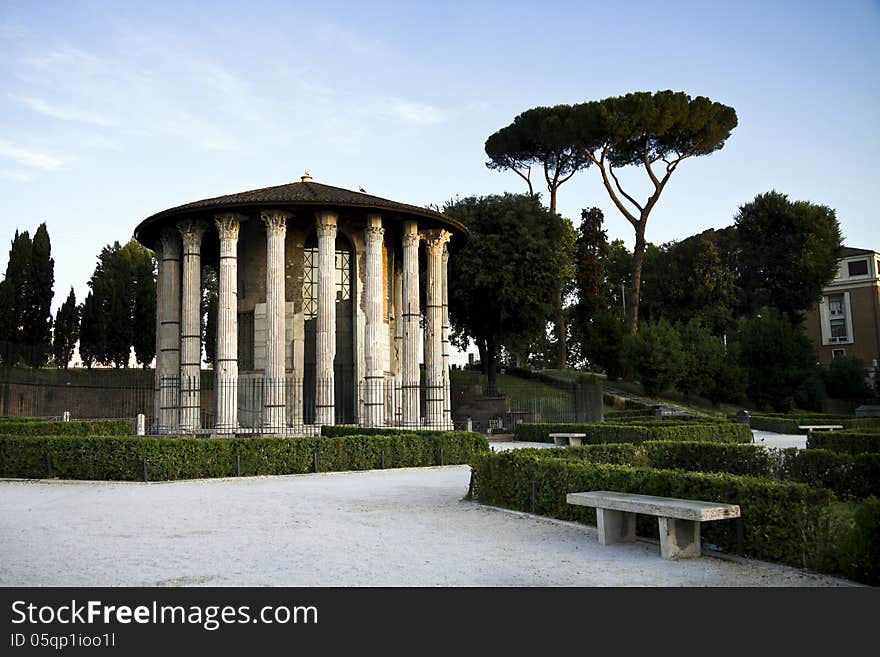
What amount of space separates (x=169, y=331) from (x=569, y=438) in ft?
48.6

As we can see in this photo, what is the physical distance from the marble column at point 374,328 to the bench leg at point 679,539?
1872 cm

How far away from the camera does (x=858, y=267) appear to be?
212 ft

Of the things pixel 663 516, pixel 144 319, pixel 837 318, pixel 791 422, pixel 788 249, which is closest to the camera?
pixel 663 516

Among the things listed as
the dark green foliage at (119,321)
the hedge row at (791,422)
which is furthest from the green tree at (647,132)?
the dark green foliage at (119,321)

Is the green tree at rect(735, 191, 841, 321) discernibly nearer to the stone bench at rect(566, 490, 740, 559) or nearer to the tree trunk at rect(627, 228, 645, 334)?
the tree trunk at rect(627, 228, 645, 334)

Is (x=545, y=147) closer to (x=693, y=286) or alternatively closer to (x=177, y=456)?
(x=693, y=286)

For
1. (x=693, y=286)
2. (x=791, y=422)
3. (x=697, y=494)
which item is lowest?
(x=697, y=494)

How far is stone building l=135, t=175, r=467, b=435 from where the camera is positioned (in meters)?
26.0

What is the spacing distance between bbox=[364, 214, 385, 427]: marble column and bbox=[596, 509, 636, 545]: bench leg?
1791 centimetres

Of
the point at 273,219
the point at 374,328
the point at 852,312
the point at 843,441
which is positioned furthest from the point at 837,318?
the point at 843,441

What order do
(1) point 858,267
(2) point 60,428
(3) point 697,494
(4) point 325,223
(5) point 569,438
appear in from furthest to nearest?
(1) point 858,267
(4) point 325,223
(5) point 569,438
(2) point 60,428
(3) point 697,494

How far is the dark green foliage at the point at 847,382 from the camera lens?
4928cm
